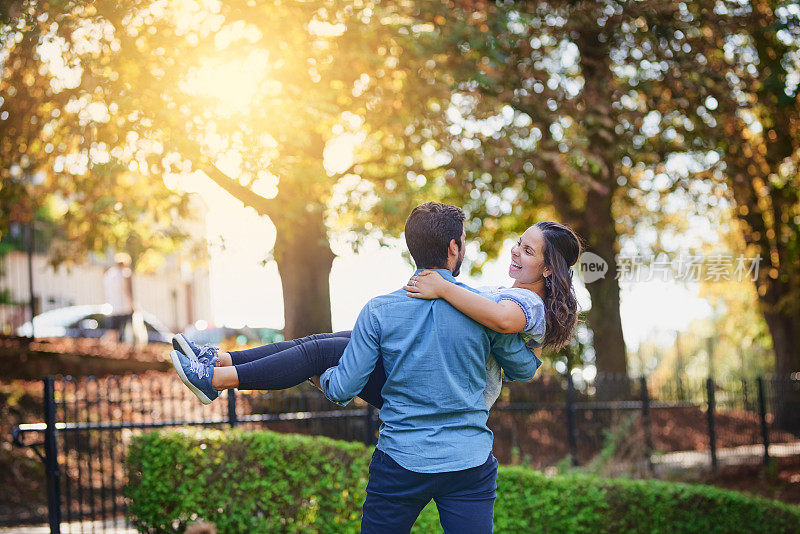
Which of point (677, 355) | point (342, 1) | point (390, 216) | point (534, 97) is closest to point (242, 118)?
point (342, 1)

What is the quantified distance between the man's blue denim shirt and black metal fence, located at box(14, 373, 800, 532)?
518 cm

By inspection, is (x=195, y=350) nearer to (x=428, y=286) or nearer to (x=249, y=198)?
(x=428, y=286)

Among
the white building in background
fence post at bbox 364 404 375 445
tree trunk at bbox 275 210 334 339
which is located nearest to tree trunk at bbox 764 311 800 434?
tree trunk at bbox 275 210 334 339

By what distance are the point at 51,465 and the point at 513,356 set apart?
5925 mm

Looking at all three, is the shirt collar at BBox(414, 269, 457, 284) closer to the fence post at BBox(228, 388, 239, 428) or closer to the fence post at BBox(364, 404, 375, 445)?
the fence post at BBox(364, 404, 375, 445)

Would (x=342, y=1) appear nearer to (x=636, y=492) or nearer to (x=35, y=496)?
(x=636, y=492)

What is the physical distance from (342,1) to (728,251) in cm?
1296

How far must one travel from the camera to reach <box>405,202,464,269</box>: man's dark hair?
376 cm

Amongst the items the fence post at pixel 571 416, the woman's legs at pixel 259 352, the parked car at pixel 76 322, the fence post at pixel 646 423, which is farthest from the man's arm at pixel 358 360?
the parked car at pixel 76 322

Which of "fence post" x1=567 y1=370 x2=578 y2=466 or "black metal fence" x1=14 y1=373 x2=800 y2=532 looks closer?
"black metal fence" x1=14 y1=373 x2=800 y2=532

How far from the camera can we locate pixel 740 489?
1359 cm

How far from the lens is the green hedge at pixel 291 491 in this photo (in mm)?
7531

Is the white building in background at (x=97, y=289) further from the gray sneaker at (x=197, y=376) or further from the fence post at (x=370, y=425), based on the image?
the gray sneaker at (x=197, y=376)

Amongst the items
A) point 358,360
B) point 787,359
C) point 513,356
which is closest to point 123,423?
point 358,360
